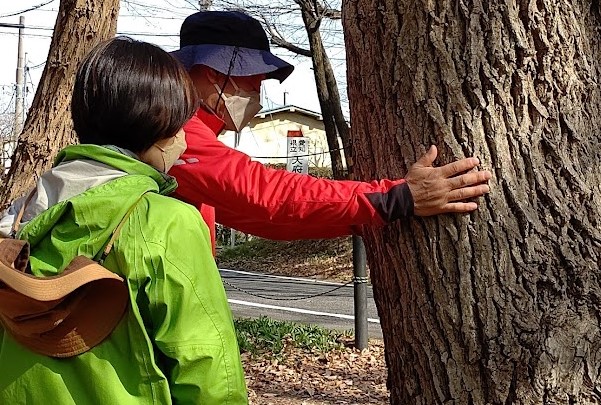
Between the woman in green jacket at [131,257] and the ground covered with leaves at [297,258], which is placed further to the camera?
the ground covered with leaves at [297,258]

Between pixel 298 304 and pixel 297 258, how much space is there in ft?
21.5

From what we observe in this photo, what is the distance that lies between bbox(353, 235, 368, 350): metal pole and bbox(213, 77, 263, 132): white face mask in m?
3.82

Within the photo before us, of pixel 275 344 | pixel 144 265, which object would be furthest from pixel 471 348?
pixel 275 344

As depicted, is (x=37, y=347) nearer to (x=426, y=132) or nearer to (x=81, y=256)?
(x=81, y=256)

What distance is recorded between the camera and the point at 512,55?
2.01m

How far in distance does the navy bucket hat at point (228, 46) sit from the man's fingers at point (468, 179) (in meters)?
0.85

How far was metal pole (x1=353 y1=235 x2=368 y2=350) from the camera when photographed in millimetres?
6664

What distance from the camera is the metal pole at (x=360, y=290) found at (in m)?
6.66

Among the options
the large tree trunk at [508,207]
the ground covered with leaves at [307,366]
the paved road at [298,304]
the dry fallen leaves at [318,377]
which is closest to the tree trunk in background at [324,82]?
the paved road at [298,304]

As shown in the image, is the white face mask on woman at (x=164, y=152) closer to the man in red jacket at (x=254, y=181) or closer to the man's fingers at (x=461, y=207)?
the man in red jacket at (x=254, y=181)

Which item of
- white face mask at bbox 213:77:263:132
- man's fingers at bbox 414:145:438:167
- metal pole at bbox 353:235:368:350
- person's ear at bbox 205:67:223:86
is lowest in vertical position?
metal pole at bbox 353:235:368:350

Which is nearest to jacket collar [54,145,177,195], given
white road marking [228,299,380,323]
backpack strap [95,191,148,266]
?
backpack strap [95,191,148,266]

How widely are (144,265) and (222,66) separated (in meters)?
1.15

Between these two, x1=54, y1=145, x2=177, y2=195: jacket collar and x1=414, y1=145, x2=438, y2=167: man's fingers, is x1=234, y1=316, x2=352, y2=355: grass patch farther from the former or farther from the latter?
x1=54, y1=145, x2=177, y2=195: jacket collar
